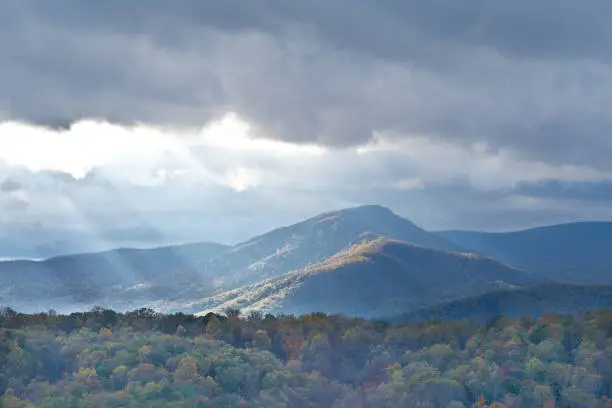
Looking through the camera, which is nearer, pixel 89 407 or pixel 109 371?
pixel 89 407

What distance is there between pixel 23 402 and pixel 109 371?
1030 inches

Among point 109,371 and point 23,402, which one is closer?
point 23,402

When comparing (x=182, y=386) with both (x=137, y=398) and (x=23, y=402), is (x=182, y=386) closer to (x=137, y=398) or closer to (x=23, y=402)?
(x=137, y=398)

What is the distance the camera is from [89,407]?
173m

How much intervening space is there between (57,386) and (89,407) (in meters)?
20.3

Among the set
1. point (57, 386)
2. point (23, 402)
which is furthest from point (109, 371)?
point (23, 402)

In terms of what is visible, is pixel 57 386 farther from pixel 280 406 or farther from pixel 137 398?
pixel 280 406

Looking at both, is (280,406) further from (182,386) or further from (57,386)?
(57,386)

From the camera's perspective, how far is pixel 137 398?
18125cm

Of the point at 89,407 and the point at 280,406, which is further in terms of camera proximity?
the point at 280,406

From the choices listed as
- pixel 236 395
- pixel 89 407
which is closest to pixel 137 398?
pixel 89 407

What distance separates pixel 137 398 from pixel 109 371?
20.8m

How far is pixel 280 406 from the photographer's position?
197750mm

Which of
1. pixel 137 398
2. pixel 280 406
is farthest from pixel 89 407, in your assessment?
pixel 280 406
